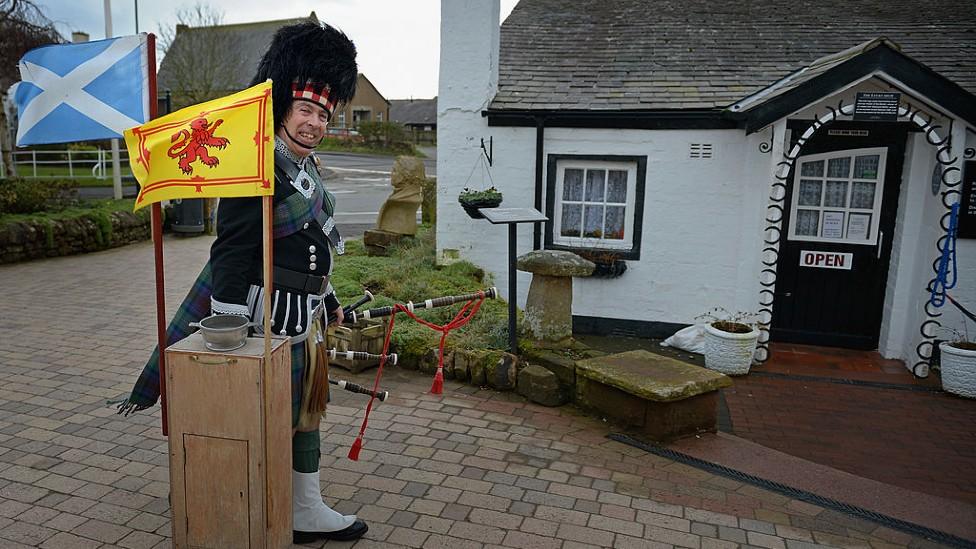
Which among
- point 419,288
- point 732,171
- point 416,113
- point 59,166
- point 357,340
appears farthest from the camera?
point 416,113

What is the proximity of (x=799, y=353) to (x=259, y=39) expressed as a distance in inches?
1675

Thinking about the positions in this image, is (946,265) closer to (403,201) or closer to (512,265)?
(512,265)

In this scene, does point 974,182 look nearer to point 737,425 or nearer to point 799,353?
point 799,353

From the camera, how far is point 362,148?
44250 millimetres

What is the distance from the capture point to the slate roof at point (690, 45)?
7.96 m

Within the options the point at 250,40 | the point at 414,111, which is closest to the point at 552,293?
the point at 250,40

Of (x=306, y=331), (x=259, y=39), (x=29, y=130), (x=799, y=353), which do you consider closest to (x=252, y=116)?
(x=306, y=331)

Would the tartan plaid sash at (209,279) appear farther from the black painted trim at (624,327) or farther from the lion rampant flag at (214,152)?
the black painted trim at (624,327)

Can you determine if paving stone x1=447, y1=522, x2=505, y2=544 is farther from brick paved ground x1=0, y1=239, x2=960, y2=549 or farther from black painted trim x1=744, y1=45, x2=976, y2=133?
black painted trim x1=744, y1=45, x2=976, y2=133

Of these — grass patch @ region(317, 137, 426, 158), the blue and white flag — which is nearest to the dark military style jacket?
the blue and white flag

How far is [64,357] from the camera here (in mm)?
6168

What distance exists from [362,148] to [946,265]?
131ft

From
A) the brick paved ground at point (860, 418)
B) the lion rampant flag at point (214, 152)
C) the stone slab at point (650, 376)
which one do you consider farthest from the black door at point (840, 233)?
the lion rampant flag at point (214, 152)

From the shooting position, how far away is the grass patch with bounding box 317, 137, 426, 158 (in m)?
43.1
